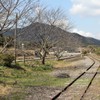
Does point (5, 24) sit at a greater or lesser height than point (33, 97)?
greater

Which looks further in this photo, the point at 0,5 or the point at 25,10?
the point at 25,10

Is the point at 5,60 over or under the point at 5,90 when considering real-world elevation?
over

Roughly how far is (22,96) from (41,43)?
3478 centimetres

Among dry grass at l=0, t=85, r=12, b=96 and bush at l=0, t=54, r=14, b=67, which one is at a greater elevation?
bush at l=0, t=54, r=14, b=67

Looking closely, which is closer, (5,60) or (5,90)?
(5,90)

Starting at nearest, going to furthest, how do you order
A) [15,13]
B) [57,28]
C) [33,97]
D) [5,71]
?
[33,97]
[15,13]
[5,71]
[57,28]

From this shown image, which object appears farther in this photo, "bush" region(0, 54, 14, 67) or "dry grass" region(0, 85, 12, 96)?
"bush" region(0, 54, 14, 67)

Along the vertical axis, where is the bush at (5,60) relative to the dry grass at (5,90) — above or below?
above

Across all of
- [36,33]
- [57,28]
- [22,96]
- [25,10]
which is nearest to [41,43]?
[36,33]

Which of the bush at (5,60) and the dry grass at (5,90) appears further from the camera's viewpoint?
the bush at (5,60)

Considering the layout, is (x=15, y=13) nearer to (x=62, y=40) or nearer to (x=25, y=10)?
(x=25, y=10)

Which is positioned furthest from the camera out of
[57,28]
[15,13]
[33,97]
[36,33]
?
[57,28]

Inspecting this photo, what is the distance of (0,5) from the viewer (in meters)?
18.0

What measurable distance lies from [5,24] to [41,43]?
3311 centimetres
